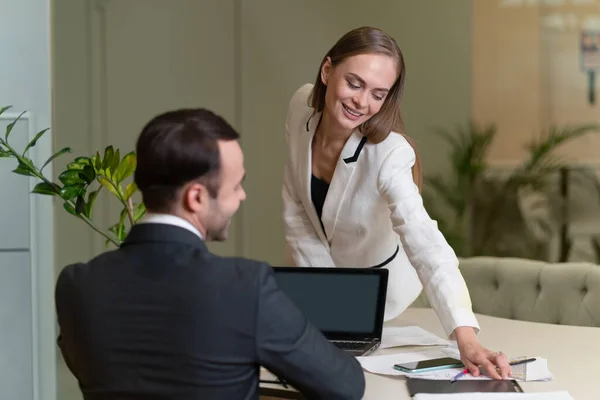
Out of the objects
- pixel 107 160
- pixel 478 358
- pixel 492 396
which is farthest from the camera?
pixel 107 160

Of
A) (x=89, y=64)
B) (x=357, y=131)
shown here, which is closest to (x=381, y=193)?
(x=357, y=131)

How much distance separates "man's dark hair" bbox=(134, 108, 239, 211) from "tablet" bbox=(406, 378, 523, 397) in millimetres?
698

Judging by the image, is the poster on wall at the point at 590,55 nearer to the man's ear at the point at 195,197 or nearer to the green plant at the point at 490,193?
the green plant at the point at 490,193

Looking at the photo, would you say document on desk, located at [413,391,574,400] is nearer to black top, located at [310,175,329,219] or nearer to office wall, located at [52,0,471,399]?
black top, located at [310,175,329,219]

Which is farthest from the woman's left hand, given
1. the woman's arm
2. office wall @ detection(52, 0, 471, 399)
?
office wall @ detection(52, 0, 471, 399)

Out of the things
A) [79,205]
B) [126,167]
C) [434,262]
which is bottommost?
[434,262]

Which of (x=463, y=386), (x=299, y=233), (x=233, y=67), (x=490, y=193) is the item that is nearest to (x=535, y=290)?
(x=299, y=233)

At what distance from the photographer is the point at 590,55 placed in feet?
17.4

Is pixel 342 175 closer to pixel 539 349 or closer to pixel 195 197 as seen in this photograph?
pixel 539 349

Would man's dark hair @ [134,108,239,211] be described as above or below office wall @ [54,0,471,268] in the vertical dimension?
below

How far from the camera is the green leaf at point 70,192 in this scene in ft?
8.33

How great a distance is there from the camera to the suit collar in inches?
58.6

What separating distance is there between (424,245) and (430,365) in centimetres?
31

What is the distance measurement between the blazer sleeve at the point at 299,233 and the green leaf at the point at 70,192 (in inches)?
23.4
